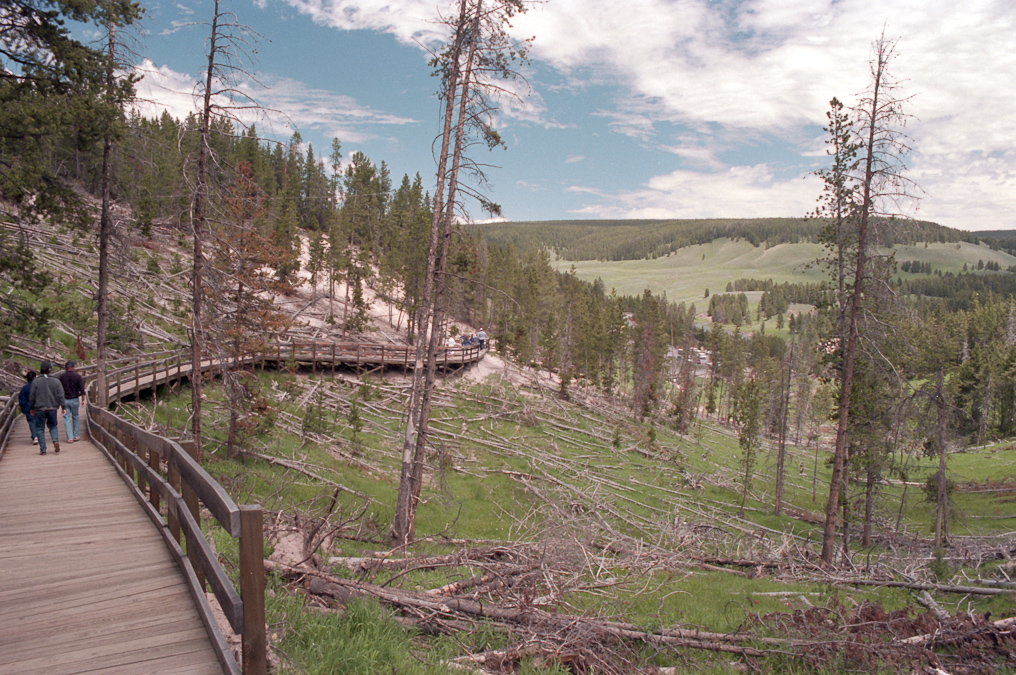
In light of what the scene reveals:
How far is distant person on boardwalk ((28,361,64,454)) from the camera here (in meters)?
11.2

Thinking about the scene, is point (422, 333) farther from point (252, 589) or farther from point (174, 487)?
point (252, 589)

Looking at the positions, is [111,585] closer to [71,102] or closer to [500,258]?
[71,102]

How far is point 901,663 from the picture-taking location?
7.00m

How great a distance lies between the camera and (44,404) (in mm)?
11227

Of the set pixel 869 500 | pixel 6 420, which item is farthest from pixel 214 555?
pixel 869 500

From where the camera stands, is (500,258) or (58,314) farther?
(500,258)

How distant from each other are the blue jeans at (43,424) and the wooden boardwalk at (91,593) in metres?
3.97

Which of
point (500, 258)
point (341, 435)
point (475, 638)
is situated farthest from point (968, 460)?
point (475, 638)

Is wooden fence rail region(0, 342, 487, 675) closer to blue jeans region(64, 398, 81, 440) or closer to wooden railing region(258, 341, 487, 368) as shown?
blue jeans region(64, 398, 81, 440)

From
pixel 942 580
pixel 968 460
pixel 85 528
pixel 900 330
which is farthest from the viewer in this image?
pixel 968 460

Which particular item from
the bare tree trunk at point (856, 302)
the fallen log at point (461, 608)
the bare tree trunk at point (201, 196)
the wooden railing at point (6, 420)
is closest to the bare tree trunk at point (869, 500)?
the bare tree trunk at point (856, 302)

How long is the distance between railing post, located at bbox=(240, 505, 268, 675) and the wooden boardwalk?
0.48 meters

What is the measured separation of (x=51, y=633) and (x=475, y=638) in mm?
4096

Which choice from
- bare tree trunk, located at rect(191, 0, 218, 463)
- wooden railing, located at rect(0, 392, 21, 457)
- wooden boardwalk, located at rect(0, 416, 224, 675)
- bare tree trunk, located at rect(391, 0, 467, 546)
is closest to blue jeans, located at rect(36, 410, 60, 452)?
wooden railing, located at rect(0, 392, 21, 457)
